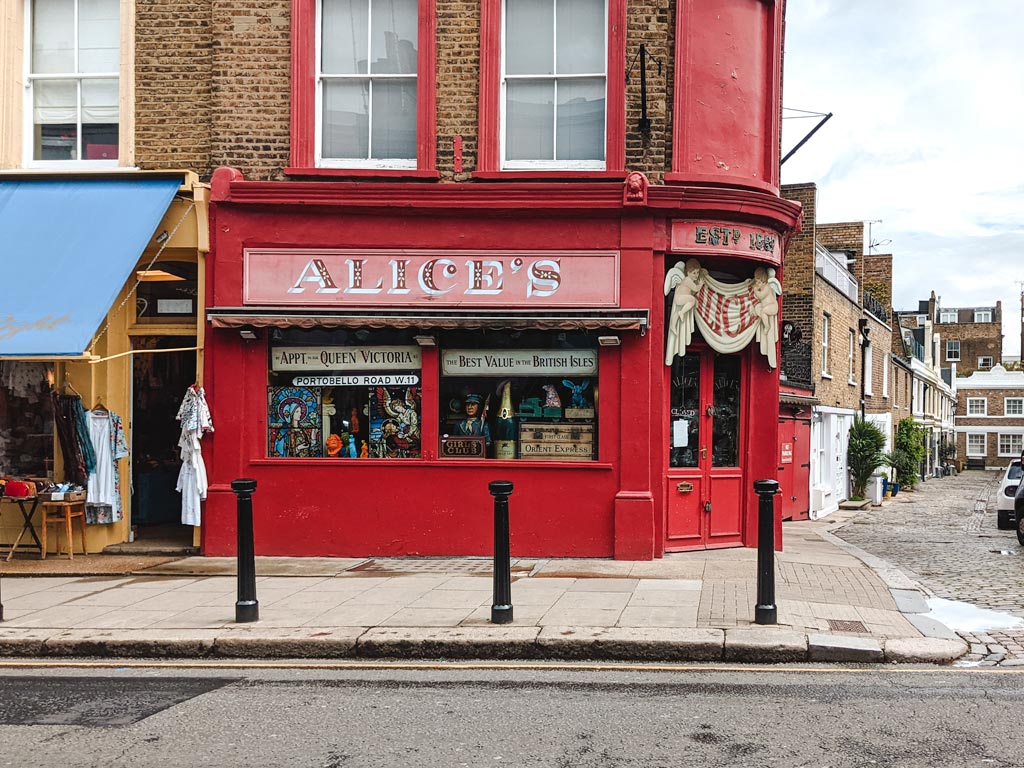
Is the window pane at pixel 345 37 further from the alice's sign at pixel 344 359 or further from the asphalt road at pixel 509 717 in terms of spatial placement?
the asphalt road at pixel 509 717

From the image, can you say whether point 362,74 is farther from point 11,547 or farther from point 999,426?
point 999,426

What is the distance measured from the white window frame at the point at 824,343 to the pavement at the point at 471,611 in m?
12.4

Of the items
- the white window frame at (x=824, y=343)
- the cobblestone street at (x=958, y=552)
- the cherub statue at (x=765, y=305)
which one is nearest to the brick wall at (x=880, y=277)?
the cobblestone street at (x=958, y=552)

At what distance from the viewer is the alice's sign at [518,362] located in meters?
11.9

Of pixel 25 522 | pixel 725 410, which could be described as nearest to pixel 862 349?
pixel 725 410

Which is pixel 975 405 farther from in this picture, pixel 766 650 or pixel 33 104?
pixel 766 650

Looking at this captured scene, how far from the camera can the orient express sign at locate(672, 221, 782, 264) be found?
11.8 metres

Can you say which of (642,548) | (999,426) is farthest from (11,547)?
(999,426)

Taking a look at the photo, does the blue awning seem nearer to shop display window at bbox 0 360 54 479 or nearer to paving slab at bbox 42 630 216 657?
shop display window at bbox 0 360 54 479

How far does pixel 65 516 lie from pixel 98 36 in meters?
5.97

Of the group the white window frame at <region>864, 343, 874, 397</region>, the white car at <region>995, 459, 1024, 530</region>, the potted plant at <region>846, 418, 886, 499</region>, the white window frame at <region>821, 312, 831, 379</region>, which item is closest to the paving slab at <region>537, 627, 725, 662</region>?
the white car at <region>995, 459, 1024, 530</region>

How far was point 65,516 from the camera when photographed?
1180 cm

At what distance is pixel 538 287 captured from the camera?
38.5ft

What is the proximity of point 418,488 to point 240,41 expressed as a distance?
5773 millimetres
